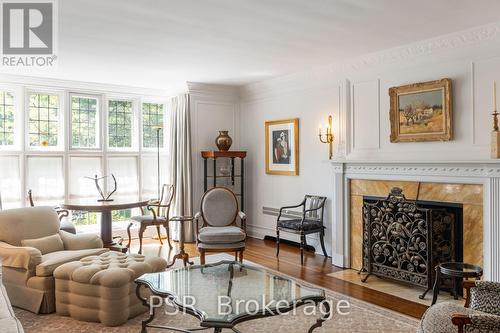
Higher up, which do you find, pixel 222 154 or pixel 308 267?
pixel 222 154

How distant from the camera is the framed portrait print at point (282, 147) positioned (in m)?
6.14

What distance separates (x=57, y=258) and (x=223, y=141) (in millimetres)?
3533

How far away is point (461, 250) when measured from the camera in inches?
155

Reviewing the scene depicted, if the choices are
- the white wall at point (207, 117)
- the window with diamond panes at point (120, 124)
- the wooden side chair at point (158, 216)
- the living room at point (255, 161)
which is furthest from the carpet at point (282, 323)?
the window with diamond panes at point (120, 124)

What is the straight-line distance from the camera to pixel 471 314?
7.09 ft

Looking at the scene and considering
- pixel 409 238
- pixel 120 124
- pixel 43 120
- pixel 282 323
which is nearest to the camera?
pixel 282 323

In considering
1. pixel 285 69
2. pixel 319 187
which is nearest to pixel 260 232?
pixel 319 187

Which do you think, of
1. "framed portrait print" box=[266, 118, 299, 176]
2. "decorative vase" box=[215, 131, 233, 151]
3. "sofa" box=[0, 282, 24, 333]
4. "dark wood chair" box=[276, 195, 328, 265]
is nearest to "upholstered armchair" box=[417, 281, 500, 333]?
"sofa" box=[0, 282, 24, 333]

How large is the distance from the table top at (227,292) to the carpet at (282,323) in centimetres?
41

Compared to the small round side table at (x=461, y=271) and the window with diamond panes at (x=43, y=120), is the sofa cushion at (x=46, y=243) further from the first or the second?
the small round side table at (x=461, y=271)

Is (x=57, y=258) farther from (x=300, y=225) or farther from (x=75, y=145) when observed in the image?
(x=75, y=145)

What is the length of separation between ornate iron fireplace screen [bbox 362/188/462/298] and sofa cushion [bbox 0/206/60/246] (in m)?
3.44

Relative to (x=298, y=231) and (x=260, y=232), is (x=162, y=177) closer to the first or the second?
(x=260, y=232)

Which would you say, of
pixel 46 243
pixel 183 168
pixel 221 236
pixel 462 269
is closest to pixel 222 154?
pixel 183 168
